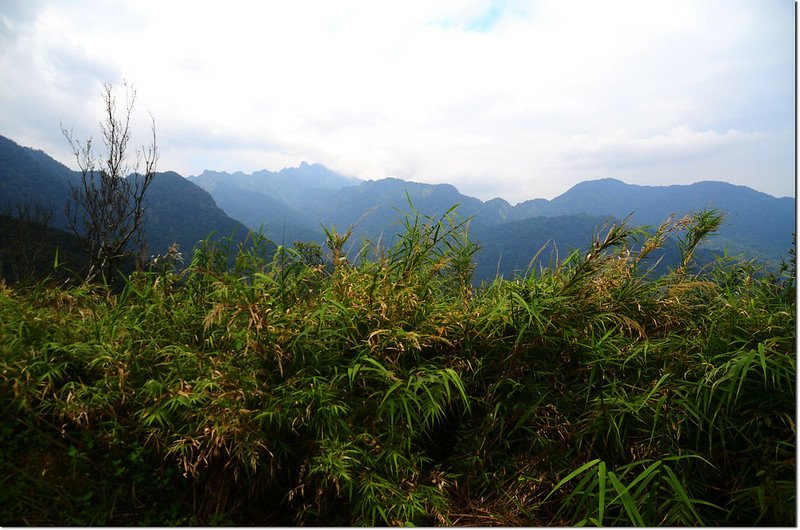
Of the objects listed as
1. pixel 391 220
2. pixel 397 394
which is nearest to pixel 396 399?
pixel 397 394

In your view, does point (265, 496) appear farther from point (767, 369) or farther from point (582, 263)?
point (767, 369)

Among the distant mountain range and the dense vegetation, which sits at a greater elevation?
the distant mountain range

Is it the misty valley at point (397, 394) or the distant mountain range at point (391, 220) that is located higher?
the distant mountain range at point (391, 220)

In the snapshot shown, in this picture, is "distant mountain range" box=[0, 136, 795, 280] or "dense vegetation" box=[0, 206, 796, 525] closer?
"dense vegetation" box=[0, 206, 796, 525]

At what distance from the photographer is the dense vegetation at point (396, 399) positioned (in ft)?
4.72

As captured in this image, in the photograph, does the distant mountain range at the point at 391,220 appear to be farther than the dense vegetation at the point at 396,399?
Yes

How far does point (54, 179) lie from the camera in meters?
65.6

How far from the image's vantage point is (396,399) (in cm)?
162

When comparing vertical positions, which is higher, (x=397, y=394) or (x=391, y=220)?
(x=391, y=220)

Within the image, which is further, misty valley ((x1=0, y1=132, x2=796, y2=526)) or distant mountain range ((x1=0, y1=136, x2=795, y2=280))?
distant mountain range ((x1=0, y1=136, x2=795, y2=280))

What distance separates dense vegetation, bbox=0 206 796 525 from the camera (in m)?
1.44

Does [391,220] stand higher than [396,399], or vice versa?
[391,220]

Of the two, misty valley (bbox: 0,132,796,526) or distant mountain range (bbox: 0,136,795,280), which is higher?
distant mountain range (bbox: 0,136,795,280)

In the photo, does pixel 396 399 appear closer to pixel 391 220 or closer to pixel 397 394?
pixel 397 394
